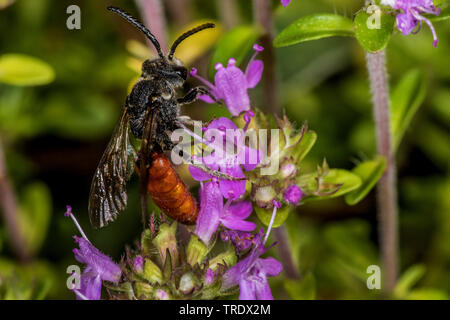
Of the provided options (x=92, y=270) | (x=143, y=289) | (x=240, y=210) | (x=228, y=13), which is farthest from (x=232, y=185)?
(x=228, y=13)

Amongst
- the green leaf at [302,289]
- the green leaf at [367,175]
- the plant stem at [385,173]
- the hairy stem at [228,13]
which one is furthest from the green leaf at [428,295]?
the hairy stem at [228,13]

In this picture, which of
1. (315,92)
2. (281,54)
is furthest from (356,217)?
(281,54)

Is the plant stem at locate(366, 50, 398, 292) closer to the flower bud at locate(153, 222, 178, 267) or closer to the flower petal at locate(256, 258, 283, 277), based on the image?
the flower petal at locate(256, 258, 283, 277)

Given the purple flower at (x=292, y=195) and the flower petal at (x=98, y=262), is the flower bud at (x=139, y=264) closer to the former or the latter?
the flower petal at (x=98, y=262)

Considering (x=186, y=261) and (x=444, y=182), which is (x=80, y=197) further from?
(x=444, y=182)

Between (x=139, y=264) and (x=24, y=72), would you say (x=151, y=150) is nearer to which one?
(x=139, y=264)
